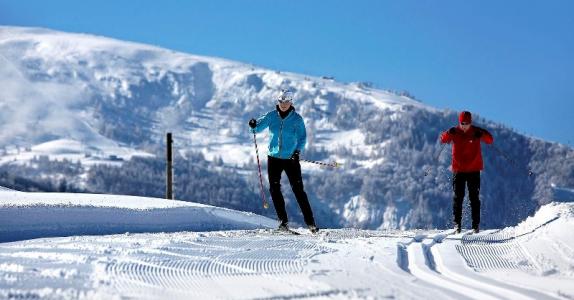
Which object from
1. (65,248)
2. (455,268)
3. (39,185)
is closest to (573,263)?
(455,268)

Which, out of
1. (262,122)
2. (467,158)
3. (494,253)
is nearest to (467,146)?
(467,158)

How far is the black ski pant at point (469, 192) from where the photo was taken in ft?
41.7

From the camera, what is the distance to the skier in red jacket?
12.6 meters

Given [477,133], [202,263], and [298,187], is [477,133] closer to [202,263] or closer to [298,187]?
[298,187]

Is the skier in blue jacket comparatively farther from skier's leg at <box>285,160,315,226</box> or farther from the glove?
the glove

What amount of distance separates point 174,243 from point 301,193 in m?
3.19

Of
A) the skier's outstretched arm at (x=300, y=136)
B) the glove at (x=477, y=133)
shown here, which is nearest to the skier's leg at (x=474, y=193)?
the glove at (x=477, y=133)

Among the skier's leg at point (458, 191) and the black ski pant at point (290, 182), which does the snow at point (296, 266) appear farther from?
the skier's leg at point (458, 191)

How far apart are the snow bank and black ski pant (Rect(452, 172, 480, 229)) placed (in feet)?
11.1

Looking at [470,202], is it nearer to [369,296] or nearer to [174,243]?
[174,243]

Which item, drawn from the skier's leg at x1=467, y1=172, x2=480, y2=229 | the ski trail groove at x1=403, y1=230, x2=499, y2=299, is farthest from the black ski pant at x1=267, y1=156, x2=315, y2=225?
the ski trail groove at x1=403, y1=230, x2=499, y2=299

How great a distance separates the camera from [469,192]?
1281 cm

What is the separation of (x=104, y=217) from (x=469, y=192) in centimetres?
547

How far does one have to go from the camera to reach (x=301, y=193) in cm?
1191
